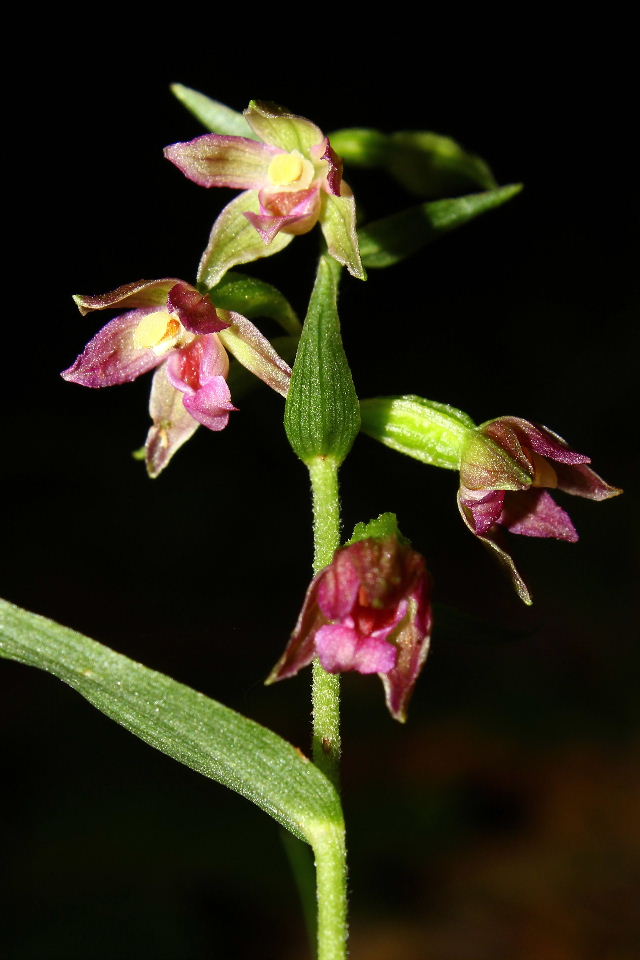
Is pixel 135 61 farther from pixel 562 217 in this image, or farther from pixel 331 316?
pixel 331 316

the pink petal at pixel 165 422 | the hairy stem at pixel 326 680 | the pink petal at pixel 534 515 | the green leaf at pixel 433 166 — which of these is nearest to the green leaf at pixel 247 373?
the pink petal at pixel 165 422

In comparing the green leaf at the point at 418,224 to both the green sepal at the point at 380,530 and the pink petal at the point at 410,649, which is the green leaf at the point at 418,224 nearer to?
the green sepal at the point at 380,530

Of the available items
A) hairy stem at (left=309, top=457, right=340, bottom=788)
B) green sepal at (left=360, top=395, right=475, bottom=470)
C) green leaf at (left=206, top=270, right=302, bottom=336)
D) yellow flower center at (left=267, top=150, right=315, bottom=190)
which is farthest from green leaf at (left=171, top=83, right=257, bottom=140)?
hairy stem at (left=309, top=457, right=340, bottom=788)

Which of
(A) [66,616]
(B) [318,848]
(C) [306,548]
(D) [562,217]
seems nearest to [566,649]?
(C) [306,548]

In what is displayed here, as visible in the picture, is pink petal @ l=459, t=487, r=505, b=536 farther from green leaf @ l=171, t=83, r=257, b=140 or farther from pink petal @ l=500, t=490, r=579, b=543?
green leaf @ l=171, t=83, r=257, b=140

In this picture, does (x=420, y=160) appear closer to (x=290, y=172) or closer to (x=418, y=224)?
(x=418, y=224)

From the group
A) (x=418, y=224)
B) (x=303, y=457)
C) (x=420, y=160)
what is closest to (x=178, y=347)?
(x=303, y=457)
